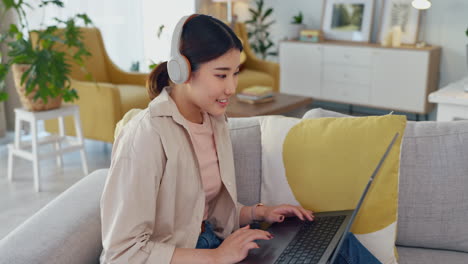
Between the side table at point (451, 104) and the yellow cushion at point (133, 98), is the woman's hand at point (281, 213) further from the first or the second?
the yellow cushion at point (133, 98)

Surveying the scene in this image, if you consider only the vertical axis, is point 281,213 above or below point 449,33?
below

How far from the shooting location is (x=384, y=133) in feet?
4.84

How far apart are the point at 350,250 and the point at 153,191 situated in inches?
21.5

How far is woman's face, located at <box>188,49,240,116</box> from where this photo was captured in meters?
1.30

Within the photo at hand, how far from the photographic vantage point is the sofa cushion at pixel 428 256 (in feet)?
5.06

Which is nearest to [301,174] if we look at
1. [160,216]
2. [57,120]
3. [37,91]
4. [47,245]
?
[160,216]

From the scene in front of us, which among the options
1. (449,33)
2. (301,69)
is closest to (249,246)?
(449,33)

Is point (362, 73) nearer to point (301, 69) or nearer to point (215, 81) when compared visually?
point (301, 69)

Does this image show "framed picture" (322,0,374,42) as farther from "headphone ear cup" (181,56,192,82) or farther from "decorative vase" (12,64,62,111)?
"headphone ear cup" (181,56,192,82)

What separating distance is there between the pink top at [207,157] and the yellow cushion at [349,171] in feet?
0.73

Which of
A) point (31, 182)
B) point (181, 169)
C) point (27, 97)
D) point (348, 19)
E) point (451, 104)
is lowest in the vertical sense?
point (31, 182)

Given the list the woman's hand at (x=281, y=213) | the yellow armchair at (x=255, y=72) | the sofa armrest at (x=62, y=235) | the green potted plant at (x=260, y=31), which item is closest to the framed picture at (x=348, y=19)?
the green potted plant at (x=260, y=31)

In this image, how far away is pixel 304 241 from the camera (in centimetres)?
133

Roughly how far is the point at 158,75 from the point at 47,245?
54cm
